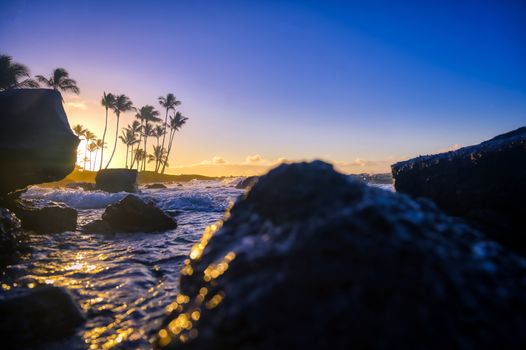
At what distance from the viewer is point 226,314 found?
1244mm

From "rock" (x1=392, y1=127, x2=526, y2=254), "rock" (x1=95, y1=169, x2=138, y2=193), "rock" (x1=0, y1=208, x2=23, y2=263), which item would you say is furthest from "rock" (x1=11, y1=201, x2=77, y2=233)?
"rock" (x1=95, y1=169, x2=138, y2=193)

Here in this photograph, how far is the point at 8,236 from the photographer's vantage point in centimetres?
494

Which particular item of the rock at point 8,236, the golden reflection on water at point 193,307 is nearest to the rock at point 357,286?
the golden reflection on water at point 193,307

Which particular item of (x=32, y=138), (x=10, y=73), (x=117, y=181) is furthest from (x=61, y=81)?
(x=32, y=138)

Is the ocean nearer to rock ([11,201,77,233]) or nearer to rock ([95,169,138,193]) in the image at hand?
rock ([11,201,77,233])

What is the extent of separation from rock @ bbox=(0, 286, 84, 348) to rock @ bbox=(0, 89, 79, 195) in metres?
6.36

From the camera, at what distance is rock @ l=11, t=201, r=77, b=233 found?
708cm

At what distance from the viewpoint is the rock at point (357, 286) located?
41.8 inches

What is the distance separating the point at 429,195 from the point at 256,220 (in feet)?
14.3

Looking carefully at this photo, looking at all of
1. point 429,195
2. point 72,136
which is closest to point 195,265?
point 429,195

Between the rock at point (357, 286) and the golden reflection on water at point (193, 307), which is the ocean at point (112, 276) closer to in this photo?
the golden reflection on water at point (193, 307)

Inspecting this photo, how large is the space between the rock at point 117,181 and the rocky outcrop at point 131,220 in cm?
1501

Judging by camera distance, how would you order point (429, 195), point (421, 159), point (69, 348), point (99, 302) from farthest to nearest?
1. point (421, 159)
2. point (429, 195)
3. point (99, 302)
4. point (69, 348)

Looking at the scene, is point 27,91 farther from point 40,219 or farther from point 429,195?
point 429,195
